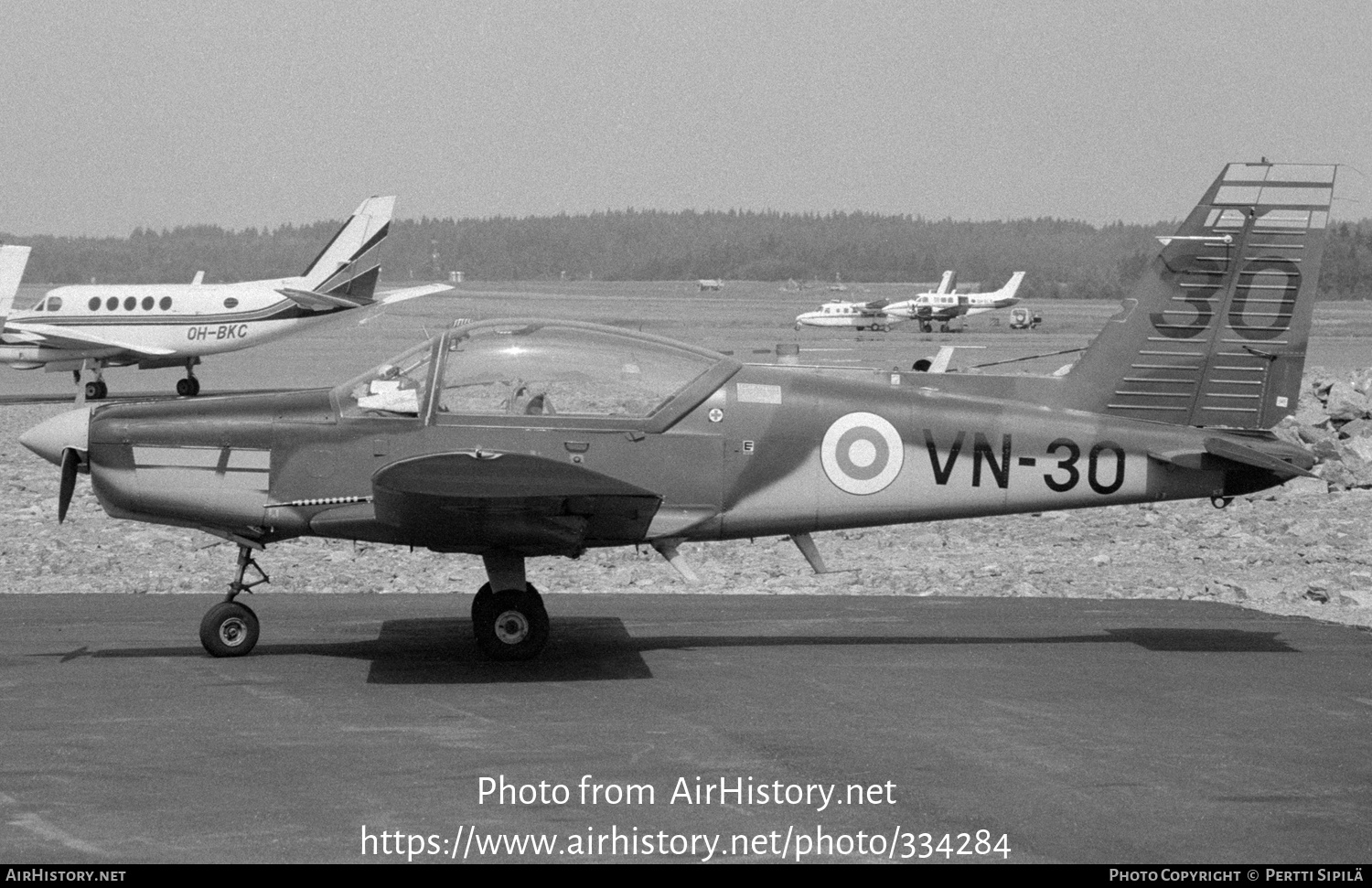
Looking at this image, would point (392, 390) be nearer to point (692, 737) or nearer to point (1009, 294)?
point (692, 737)

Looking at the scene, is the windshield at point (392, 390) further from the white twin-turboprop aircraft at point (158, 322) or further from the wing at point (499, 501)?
the white twin-turboprop aircraft at point (158, 322)

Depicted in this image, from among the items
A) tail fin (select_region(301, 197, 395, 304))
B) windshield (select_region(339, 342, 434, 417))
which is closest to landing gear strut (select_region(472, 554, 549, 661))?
windshield (select_region(339, 342, 434, 417))

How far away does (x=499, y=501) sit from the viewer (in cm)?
759

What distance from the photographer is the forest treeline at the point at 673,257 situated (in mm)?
129875

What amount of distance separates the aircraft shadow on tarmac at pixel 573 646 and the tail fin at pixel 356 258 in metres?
23.5

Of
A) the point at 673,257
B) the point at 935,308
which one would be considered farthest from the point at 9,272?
the point at 673,257

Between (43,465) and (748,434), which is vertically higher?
(748,434)

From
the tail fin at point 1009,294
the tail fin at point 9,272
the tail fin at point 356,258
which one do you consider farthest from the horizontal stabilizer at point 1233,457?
the tail fin at point 1009,294

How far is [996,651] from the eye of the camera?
8.67 meters

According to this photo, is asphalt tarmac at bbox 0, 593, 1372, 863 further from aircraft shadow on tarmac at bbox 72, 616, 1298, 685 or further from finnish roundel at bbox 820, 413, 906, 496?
finnish roundel at bbox 820, 413, 906, 496

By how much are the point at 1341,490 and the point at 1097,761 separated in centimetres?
1034

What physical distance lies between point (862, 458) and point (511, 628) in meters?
2.25
